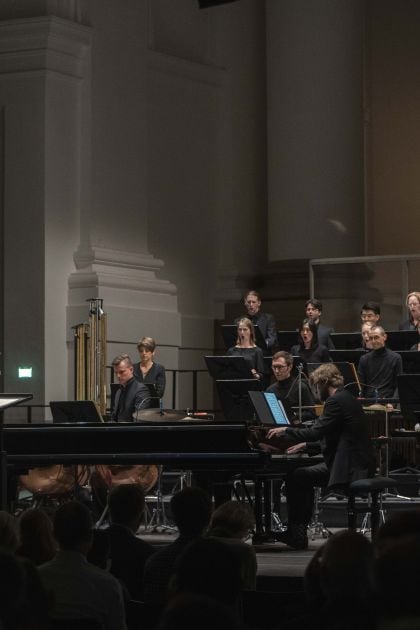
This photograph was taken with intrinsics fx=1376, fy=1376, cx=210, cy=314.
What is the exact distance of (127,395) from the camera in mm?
12719

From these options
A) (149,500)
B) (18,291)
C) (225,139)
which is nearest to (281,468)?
(149,500)

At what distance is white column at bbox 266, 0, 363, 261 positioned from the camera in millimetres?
16875

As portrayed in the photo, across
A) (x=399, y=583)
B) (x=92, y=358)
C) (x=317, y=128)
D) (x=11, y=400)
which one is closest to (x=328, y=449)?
(x=11, y=400)

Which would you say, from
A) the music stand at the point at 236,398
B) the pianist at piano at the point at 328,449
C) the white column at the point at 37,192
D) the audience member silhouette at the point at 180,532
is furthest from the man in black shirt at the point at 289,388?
the audience member silhouette at the point at 180,532

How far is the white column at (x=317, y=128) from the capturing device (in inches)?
664

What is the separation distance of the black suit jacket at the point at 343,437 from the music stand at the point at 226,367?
10.1 ft

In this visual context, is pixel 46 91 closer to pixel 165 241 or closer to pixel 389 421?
pixel 165 241

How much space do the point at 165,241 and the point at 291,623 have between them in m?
13.2

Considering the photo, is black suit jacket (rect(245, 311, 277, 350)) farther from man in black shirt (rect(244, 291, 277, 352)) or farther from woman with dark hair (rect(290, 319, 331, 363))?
woman with dark hair (rect(290, 319, 331, 363))

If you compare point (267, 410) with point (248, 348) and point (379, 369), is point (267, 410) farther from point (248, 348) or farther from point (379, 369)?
point (248, 348)

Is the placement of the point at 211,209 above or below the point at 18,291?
above

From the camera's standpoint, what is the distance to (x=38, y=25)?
49.1 ft

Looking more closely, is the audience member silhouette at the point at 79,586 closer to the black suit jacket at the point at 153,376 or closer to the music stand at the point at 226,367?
the music stand at the point at 226,367

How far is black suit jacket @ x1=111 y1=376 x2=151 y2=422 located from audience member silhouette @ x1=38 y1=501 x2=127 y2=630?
23.9 feet
